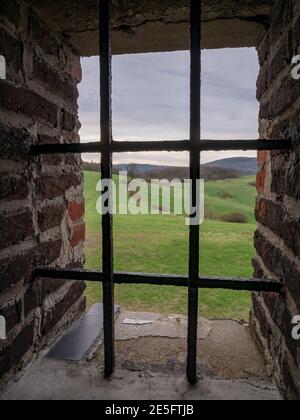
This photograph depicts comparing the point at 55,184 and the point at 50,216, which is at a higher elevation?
the point at 55,184

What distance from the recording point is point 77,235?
135 cm

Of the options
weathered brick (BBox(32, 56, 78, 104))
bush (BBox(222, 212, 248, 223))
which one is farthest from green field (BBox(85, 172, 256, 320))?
bush (BBox(222, 212, 248, 223))

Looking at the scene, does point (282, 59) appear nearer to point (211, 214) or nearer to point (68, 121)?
point (68, 121)

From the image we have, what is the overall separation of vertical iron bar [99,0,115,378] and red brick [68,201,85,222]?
16.1 inches

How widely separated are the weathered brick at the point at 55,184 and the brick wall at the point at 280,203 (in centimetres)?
74

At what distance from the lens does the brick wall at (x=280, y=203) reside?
0.82 meters

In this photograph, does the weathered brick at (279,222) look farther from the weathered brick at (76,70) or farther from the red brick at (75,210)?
the weathered brick at (76,70)

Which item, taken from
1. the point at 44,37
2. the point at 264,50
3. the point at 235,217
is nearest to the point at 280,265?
the point at 264,50

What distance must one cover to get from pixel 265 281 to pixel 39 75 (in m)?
0.93

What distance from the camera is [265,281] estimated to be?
914 millimetres

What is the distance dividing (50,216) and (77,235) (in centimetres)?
25

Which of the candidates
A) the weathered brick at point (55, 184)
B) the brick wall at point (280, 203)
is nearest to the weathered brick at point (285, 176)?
the brick wall at point (280, 203)

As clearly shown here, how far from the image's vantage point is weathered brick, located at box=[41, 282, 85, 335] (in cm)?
109

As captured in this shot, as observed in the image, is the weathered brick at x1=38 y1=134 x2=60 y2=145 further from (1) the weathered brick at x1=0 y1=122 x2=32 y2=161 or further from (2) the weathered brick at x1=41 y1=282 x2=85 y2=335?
(2) the weathered brick at x1=41 y1=282 x2=85 y2=335
